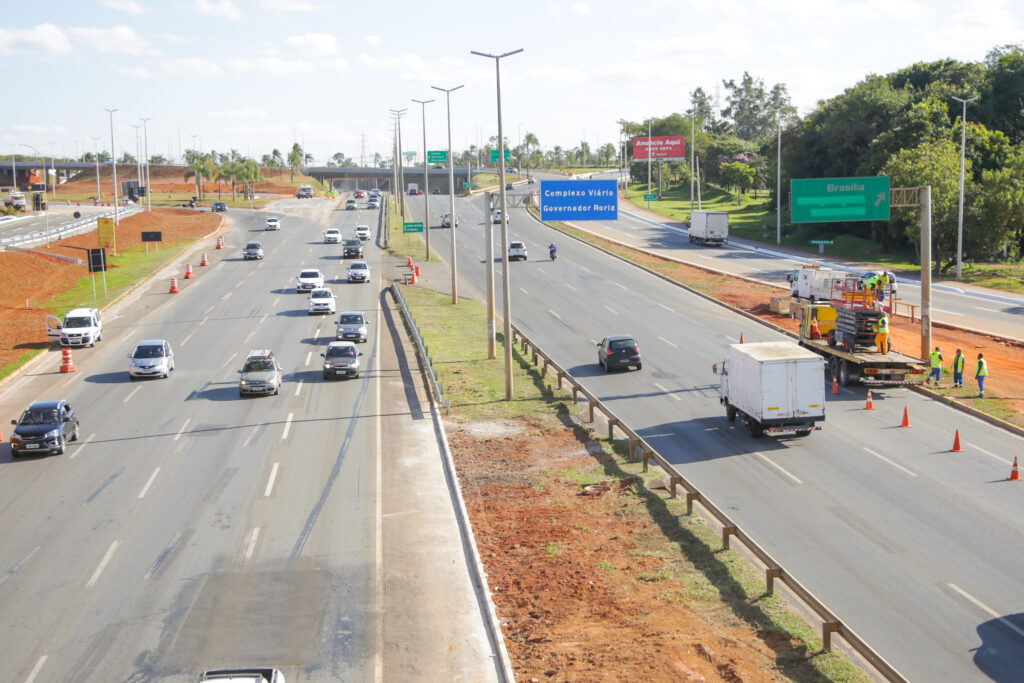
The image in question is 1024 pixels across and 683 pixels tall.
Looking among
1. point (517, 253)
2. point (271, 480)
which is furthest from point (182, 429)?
point (517, 253)

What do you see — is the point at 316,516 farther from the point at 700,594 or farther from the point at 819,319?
the point at 819,319

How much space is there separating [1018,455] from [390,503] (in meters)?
18.2

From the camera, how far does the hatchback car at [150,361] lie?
41.3m

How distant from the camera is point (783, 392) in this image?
2894 centimetres

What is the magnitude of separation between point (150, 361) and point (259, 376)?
6855 mm

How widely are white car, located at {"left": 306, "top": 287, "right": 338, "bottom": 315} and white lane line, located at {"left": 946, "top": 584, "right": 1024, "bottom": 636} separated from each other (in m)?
44.3

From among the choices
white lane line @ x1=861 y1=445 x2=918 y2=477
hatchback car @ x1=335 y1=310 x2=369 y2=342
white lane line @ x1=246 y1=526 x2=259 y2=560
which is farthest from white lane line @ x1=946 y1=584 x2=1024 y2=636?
hatchback car @ x1=335 y1=310 x2=369 y2=342

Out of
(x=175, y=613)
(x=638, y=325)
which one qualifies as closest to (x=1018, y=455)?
(x=175, y=613)

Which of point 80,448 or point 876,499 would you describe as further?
point 80,448

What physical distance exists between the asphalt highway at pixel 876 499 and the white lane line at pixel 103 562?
46.9 ft

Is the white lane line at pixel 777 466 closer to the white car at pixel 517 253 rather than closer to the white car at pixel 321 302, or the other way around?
the white car at pixel 321 302

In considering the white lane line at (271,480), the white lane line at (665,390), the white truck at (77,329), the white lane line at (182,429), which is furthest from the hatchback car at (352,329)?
the white lane line at (271,480)

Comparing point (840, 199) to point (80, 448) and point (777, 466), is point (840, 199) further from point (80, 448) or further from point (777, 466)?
point (80, 448)

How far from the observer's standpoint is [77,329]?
4816 centimetres
